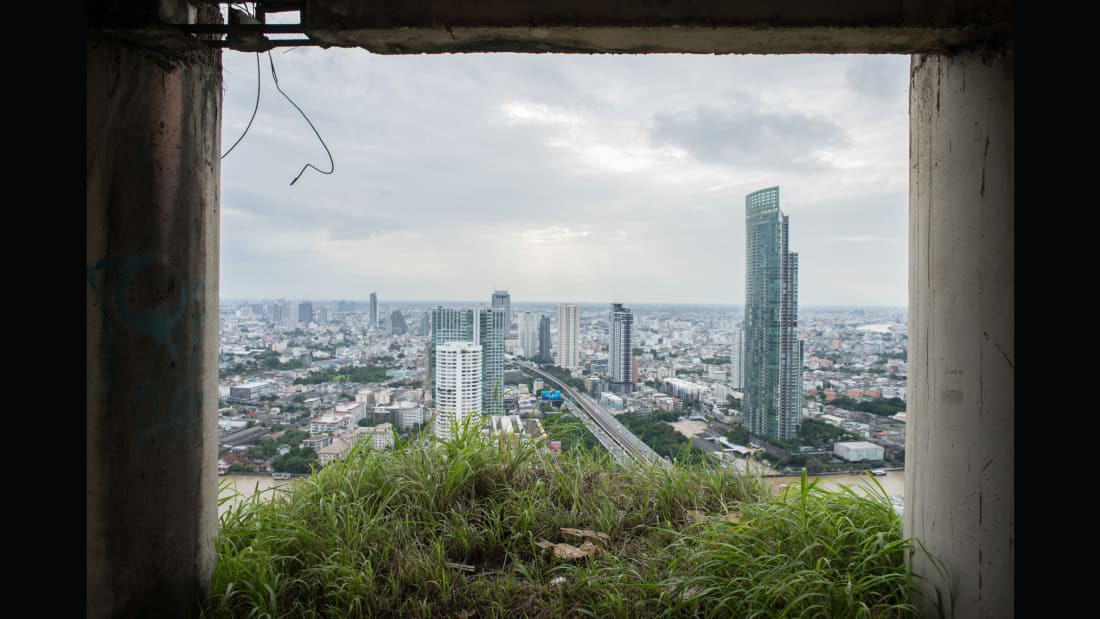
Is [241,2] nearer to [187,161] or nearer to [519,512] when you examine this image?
[187,161]

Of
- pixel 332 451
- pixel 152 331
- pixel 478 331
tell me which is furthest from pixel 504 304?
pixel 152 331

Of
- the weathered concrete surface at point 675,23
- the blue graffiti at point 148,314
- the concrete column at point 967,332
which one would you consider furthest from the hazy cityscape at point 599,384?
the weathered concrete surface at point 675,23

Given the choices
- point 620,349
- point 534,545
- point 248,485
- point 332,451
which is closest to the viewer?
point 534,545

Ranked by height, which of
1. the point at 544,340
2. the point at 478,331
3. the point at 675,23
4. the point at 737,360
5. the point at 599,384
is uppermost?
the point at 675,23

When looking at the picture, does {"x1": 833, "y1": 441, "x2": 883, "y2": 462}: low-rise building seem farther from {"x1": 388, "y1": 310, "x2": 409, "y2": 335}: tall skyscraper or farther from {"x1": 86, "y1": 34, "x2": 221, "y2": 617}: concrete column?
{"x1": 388, "y1": 310, "x2": 409, "y2": 335}: tall skyscraper

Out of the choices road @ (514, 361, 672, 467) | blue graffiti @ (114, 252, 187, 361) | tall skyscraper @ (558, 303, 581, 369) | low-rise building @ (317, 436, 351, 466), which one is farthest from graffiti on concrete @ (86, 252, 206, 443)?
tall skyscraper @ (558, 303, 581, 369)

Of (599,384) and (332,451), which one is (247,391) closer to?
(332,451)

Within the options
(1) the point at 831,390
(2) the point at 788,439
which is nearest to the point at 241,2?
(2) the point at 788,439
